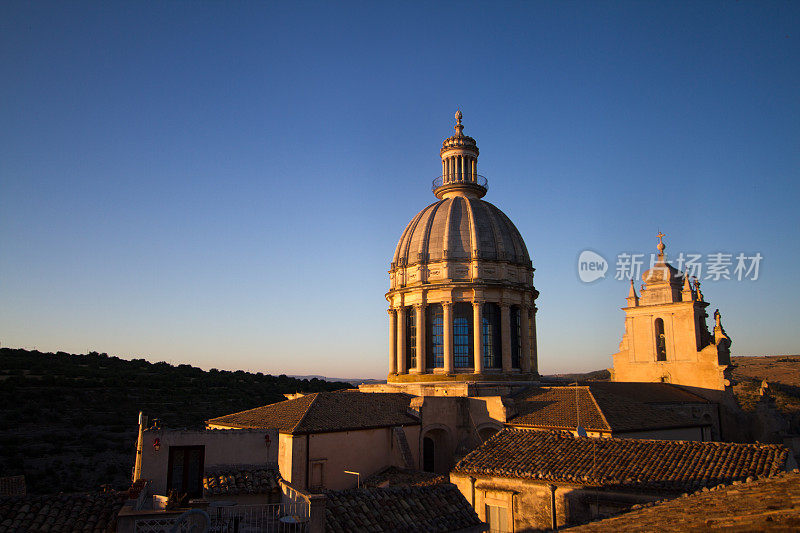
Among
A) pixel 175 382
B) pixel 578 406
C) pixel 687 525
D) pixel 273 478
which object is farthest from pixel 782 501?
pixel 175 382

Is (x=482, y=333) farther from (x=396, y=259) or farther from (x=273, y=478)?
(x=273, y=478)

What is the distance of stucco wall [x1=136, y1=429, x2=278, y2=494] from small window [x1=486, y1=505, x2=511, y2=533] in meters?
9.09

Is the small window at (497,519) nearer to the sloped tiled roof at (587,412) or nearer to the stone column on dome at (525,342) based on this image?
the sloped tiled roof at (587,412)

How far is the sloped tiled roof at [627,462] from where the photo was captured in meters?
16.5

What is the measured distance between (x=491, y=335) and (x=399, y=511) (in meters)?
21.5

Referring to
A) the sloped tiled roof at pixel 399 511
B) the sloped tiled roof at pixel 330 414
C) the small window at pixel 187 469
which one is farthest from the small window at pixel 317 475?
the sloped tiled roof at pixel 399 511

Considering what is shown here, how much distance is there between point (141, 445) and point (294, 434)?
589 cm

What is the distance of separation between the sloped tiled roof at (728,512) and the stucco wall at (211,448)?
Answer: 14749mm

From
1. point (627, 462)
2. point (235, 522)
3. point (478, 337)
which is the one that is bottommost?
point (235, 522)

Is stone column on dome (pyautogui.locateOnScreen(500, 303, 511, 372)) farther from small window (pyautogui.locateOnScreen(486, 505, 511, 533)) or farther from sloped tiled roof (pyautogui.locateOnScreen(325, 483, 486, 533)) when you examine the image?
sloped tiled roof (pyautogui.locateOnScreen(325, 483, 486, 533))

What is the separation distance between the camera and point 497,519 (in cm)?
1842

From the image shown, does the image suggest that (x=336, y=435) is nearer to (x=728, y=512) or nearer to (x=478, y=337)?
(x=478, y=337)

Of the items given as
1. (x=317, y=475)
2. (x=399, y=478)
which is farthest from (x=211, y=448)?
(x=399, y=478)

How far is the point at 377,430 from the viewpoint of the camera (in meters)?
27.9
